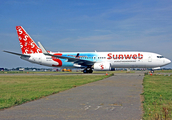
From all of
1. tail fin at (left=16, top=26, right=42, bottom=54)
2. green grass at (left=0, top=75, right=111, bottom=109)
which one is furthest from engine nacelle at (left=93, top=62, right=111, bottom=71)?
green grass at (left=0, top=75, right=111, bottom=109)

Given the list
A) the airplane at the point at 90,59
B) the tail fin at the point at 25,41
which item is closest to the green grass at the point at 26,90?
the airplane at the point at 90,59

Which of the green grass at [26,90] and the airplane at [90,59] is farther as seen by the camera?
the airplane at [90,59]

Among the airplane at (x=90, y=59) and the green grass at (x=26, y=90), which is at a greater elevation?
the airplane at (x=90, y=59)

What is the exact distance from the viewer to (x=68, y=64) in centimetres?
3844

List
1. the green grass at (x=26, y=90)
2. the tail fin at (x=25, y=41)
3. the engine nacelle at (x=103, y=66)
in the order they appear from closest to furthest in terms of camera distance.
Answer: the green grass at (x=26, y=90)
the engine nacelle at (x=103, y=66)
the tail fin at (x=25, y=41)

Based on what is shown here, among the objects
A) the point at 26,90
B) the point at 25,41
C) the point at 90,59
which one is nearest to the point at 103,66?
the point at 90,59

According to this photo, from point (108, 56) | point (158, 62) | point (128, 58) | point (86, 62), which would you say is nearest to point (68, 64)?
point (86, 62)

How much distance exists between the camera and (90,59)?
37562 millimetres

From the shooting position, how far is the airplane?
116ft

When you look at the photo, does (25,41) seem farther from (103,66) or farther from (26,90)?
(26,90)

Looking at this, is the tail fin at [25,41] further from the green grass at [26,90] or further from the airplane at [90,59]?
the green grass at [26,90]

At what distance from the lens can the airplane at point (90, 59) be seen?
3547 cm

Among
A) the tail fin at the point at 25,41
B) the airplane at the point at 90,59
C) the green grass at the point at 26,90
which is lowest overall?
the green grass at the point at 26,90

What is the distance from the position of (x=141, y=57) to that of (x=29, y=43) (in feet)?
68.3
